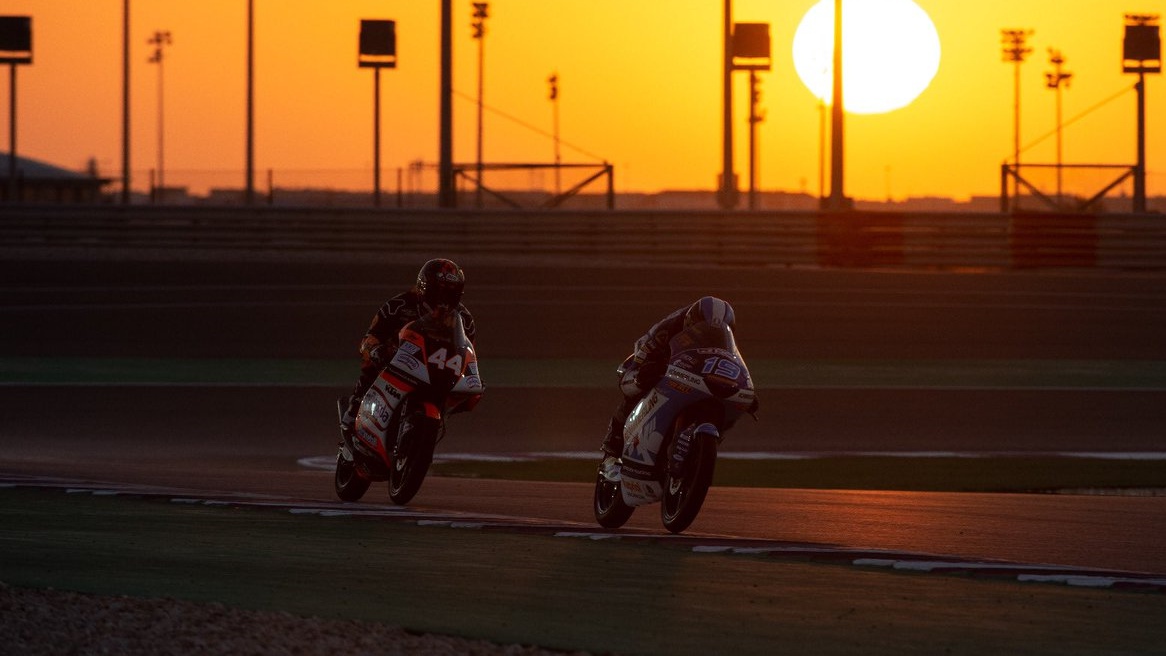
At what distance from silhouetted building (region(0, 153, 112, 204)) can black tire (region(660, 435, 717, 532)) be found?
47.3m

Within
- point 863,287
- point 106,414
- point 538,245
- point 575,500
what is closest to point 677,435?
point 575,500

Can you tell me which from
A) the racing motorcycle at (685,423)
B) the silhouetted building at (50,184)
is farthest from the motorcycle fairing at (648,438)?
the silhouetted building at (50,184)

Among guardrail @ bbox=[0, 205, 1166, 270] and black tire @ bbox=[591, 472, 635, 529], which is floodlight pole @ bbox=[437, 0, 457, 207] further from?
black tire @ bbox=[591, 472, 635, 529]

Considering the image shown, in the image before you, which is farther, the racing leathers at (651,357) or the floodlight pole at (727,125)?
the floodlight pole at (727,125)

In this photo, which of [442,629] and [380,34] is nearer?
[442,629]

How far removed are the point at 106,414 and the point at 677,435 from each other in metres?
11.6

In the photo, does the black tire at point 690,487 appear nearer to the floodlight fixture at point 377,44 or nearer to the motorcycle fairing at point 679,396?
the motorcycle fairing at point 679,396

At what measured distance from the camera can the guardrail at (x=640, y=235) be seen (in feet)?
132

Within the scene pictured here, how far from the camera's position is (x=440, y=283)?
12.1 metres

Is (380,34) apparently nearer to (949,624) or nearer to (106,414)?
(106,414)

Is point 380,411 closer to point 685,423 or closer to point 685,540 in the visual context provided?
point 685,423

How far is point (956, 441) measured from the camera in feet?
63.3

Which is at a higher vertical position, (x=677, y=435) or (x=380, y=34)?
(x=380, y=34)

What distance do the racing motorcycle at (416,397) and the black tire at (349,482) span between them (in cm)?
28
